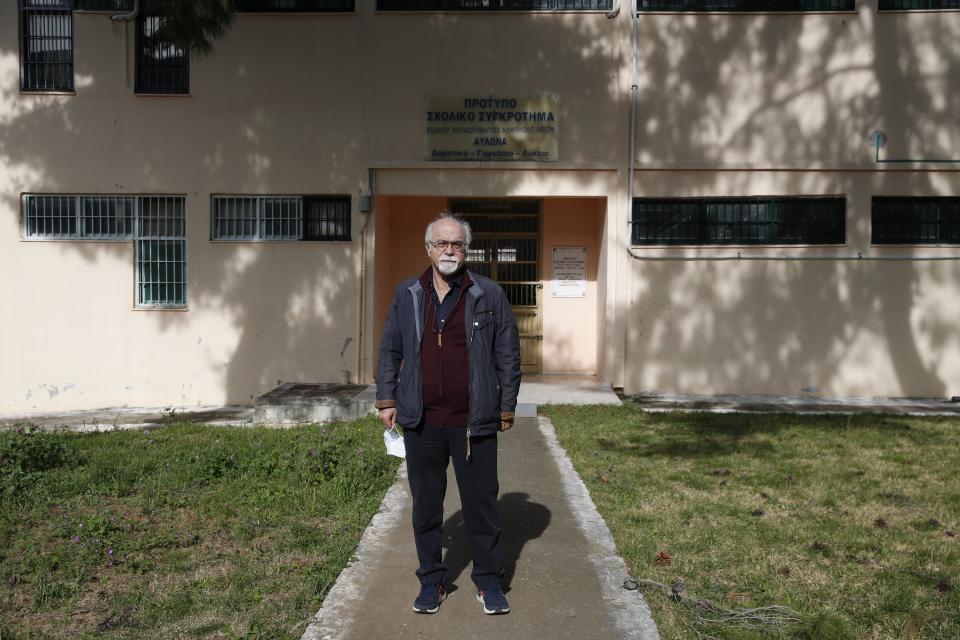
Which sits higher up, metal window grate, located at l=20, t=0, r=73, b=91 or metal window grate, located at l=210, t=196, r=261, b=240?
metal window grate, located at l=20, t=0, r=73, b=91

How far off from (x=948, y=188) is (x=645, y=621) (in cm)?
1037

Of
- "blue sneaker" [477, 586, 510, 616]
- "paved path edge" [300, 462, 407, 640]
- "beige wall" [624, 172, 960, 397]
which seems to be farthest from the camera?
"beige wall" [624, 172, 960, 397]

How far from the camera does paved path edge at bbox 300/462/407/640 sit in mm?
4305

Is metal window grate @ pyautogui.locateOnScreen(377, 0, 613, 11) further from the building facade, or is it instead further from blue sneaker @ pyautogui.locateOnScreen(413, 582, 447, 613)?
blue sneaker @ pyautogui.locateOnScreen(413, 582, 447, 613)

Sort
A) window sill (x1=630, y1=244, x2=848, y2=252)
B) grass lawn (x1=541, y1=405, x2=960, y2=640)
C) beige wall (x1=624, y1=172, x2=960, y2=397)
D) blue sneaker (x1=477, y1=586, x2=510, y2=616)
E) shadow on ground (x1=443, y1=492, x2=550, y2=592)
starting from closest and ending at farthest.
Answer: blue sneaker (x1=477, y1=586, x2=510, y2=616) < grass lawn (x1=541, y1=405, x2=960, y2=640) < shadow on ground (x1=443, y1=492, x2=550, y2=592) < beige wall (x1=624, y1=172, x2=960, y2=397) < window sill (x1=630, y1=244, x2=848, y2=252)

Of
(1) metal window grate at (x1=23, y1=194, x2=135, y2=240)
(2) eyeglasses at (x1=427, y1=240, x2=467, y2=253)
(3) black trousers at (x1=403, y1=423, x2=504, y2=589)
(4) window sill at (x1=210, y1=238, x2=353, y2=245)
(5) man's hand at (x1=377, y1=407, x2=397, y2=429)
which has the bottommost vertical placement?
(3) black trousers at (x1=403, y1=423, x2=504, y2=589)

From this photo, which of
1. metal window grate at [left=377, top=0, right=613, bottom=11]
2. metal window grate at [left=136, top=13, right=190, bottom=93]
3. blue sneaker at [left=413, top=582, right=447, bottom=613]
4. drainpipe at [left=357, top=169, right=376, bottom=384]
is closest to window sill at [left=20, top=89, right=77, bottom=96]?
metal window grate at [left=136, top=13, right=190, bottom=93]

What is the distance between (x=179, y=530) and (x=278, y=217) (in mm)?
7394

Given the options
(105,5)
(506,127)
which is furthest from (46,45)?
(506,127)

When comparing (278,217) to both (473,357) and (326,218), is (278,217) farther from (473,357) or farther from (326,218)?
(473,357)

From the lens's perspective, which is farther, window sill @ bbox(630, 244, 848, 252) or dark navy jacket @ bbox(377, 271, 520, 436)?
window sill @ bbox(630, 244, 848, 252)

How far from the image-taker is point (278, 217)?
12.7 metres

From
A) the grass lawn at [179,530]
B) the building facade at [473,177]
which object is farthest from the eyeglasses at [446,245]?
the building facade at [473,177]

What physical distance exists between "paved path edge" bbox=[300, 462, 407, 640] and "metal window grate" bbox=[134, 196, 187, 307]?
7.19 meters
